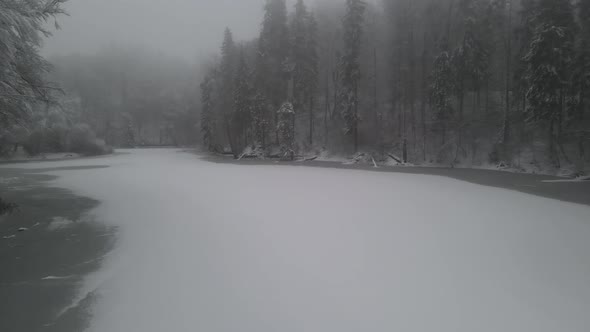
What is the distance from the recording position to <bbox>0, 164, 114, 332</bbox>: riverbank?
13.5 ft

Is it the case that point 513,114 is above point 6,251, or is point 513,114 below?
above

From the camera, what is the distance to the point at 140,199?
1197cm

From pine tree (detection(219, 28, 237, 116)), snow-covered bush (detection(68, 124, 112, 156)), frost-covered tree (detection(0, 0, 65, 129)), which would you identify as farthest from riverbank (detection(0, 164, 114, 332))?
snow-covered bush (detection(68, 124, 112, 156))

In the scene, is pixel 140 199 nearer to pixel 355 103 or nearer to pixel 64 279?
pixel 64 279

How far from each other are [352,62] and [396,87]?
6.01 m

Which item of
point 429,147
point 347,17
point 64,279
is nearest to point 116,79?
point 347,17

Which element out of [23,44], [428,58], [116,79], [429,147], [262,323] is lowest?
[262,323]

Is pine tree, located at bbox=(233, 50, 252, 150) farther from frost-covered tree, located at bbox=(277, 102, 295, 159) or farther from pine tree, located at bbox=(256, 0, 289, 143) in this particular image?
frost-covered tree, located at bbox=(277, 102, 295, 159)

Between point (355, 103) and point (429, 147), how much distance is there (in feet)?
28.4

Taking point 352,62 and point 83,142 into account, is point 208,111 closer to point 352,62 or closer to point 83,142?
point 83,142

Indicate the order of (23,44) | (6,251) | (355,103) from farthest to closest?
1. (355,103)
2. (23,44)
3. (6,251)

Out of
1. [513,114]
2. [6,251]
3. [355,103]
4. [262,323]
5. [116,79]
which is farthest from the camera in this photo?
[116,79]

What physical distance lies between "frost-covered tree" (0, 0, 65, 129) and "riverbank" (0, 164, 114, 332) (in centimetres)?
327

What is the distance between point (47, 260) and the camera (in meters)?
6.00
